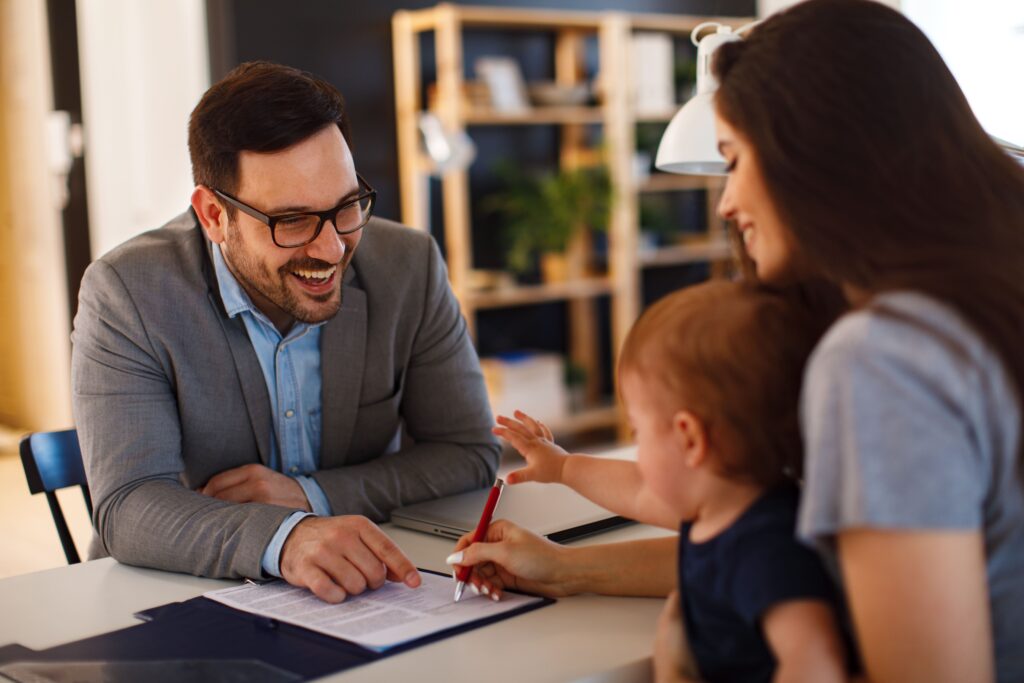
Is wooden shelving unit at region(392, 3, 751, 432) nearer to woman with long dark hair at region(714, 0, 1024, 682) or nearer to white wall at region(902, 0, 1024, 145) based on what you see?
white wall at region(902, 0, 1024, 145)

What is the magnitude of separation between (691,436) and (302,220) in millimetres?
1000

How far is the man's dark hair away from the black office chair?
1.70 feet

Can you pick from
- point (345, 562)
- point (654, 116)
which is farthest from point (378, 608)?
point (654, 116)

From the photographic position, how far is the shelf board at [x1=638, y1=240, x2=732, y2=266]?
242 inches

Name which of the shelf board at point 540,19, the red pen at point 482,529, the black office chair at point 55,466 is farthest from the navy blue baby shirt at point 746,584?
the shelf board at point 540,19

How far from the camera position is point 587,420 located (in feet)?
19.1

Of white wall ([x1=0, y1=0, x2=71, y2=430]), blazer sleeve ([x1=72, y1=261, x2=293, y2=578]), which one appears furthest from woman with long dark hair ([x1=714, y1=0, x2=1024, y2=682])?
white wall ([x1=0, y1=0, x2=71, y2=430])

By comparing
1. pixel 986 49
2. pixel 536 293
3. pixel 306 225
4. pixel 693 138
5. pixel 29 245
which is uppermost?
pixel 986 49

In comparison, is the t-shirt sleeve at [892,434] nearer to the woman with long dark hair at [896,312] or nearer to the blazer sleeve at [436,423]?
the woman with long dark hair at [896,312]

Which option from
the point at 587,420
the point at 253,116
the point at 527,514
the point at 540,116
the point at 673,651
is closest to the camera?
the point at 673,651

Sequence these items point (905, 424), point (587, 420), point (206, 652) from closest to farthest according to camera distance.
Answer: point (905, 424) → point (206, 652) → point (587, 420)

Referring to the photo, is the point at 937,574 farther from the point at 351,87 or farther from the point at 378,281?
the point at 351,87

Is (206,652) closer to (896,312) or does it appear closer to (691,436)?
(691,436)

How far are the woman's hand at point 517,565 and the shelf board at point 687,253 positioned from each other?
15.3 ft
